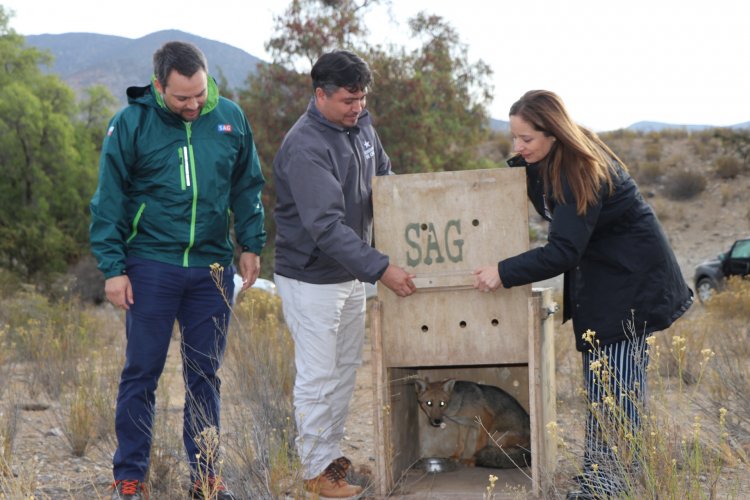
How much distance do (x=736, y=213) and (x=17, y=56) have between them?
22870 millimetres

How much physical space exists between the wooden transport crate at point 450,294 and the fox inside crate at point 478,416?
49 cm

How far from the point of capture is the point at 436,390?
16.4ft

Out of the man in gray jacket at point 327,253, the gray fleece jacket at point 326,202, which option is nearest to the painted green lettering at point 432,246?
the man in gray jacket at point 327,253

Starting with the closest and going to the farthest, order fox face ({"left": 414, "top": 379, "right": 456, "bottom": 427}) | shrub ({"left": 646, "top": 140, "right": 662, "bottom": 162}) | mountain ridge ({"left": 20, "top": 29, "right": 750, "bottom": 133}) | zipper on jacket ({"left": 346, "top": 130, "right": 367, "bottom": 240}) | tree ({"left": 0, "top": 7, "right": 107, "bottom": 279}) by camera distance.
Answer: zipper on jacket ({"left": 346, "top": 130, "right": 367, "bottom": 240}) < fox face ({"left": 414, "top": 379, "right": 456, "bottom": 427}) < tree ({"left": 0, "top": 7, "right": 107, "bottom": 279}) < shrub ({"left": 646, "top": 140, "right": 662, "bottom": 162}) < mountain ridge ({"left": 20, "top": 29, "right": 750, "bottom": 133})

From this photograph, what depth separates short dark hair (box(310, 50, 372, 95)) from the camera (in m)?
4.20

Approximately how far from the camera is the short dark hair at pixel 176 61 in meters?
4.04

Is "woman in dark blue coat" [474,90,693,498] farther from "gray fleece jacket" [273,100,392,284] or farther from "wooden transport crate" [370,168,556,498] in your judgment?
"gray fleece jacket" [273,100,392,284]

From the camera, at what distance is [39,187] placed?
56.0 ft

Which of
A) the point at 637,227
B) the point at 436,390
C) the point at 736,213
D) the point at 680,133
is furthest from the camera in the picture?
the point at 680,133

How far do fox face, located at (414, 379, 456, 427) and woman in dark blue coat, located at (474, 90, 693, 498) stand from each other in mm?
1034

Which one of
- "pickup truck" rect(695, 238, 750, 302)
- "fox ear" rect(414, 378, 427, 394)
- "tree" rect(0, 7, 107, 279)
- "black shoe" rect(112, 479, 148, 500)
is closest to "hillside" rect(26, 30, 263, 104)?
"tree" rect(0, 7, 107, 279)

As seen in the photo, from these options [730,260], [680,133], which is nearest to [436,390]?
[730,260]

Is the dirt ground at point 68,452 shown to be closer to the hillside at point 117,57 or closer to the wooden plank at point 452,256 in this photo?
the wooden plank at point 452,256

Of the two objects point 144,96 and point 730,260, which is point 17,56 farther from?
point 144,96
